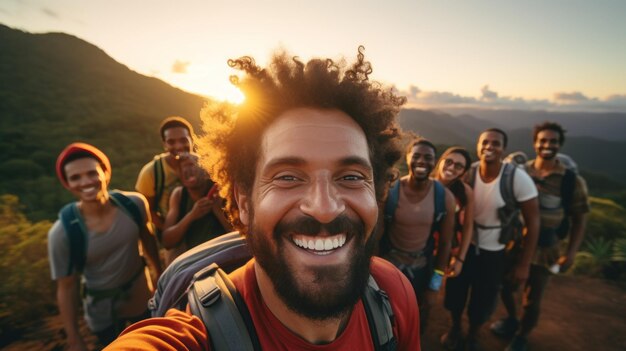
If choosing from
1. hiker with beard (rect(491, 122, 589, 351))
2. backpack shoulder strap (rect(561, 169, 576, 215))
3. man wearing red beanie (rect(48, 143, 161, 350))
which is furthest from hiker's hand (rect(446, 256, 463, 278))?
man wearing red beanie (rect(48, 143, 161, 350))

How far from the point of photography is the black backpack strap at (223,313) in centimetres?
126

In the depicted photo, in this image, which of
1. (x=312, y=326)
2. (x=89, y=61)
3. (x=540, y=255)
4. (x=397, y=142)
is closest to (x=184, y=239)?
(x=312, y=326)

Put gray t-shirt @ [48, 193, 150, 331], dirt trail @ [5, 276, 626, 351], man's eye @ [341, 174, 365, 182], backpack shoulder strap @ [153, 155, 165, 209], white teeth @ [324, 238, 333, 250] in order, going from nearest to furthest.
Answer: white teeth @ [324, 238, 333, 250], man's eye @ [341, 174, 365, 182], gray t-shirt @ [48, 193, 150, 331], backpack shoulder strap @ [153, 155, 165, 209], dirt trail @ [5, 276, 626, 351]

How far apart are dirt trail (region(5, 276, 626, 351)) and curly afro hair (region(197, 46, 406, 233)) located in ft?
13.4

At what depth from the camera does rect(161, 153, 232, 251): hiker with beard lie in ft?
9.71

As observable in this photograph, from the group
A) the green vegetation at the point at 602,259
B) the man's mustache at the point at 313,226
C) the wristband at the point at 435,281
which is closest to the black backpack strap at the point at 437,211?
the wristband at the point at 435,281

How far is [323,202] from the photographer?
137cm

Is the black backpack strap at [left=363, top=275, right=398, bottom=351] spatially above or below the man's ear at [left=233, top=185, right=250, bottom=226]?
below

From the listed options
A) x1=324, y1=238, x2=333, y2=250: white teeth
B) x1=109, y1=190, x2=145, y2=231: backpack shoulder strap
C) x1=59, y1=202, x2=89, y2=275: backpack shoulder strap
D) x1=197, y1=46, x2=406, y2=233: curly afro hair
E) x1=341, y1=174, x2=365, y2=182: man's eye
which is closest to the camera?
x1=324, y1=238, x2=333, y2=250: white teeth

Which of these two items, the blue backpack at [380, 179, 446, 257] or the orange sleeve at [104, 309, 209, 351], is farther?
the blue backpack at [380, 179, 446, 257]

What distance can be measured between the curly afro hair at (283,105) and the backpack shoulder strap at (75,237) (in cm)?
→ 151

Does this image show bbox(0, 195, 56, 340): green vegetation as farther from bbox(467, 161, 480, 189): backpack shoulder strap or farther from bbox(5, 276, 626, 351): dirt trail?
bbox(467, 161, 480, 189): backpack shoulder strap

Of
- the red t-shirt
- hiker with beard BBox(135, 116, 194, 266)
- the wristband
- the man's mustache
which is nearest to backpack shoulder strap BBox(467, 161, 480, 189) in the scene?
the wristband

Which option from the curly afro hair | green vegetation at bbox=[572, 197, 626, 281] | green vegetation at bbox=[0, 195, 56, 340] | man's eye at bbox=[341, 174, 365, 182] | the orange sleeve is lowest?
green vegetation at bbox=[572, 197, 626, 281]
